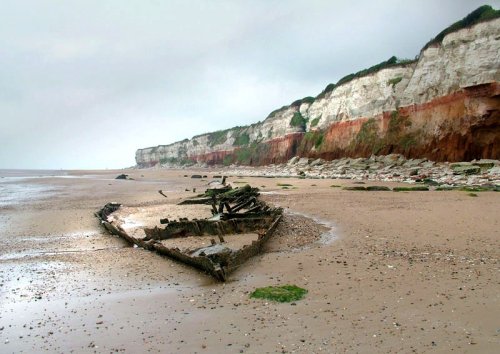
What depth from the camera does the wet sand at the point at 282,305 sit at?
13.7ft

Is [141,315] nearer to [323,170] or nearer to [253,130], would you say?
[323,170]

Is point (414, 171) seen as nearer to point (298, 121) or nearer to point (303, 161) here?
point (303, 161)

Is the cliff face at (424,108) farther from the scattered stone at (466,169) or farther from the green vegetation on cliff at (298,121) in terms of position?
the scattered stone at (466,169)

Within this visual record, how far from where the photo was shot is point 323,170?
38.8 meters

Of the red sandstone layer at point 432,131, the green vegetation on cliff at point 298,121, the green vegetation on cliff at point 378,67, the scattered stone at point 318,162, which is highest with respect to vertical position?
the green vegetation on cliff at point 378,67

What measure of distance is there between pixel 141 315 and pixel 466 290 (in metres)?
4.68

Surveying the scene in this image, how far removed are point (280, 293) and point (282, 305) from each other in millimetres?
423

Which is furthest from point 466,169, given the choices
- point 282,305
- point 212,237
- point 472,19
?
point 282,305

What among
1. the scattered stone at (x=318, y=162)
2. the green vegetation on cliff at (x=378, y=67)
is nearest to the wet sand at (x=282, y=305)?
the green vegetation on cliff at (x=378, y=67)

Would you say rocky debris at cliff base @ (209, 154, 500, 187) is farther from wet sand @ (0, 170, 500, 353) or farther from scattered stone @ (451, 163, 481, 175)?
wet sand @ (0, 170, 500, 353)

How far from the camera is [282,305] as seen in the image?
205 inches

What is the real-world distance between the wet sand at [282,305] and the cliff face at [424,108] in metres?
19.1

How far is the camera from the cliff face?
25891 millimetres

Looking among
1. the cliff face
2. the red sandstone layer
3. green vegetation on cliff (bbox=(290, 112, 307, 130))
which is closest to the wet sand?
the red sandstone layer
